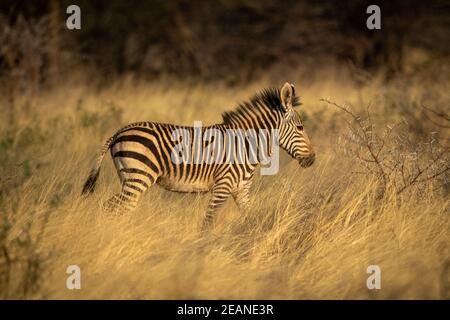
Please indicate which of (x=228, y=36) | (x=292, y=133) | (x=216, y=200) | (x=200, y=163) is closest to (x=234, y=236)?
(x=216, y=200)

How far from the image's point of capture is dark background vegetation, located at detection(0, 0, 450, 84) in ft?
47.4

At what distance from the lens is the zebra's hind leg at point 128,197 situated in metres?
5.50

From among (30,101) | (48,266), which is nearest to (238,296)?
(48,266)

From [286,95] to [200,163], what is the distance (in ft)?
3.46

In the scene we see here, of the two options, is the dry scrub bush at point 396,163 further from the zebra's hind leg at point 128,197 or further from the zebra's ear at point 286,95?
the zebra's hind leg at point 128,197

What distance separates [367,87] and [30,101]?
5556 millimetres

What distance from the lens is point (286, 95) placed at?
6145 mm

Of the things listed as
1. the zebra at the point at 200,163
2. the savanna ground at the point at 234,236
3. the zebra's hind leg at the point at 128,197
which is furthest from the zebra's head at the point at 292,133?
the zebra's hind leg at the point at 128,197

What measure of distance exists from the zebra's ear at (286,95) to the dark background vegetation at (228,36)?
8.36 meters

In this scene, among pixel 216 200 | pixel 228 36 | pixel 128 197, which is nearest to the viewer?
pixel 128 197

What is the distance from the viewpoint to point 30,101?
10.5 meters

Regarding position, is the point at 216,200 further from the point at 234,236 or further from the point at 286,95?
the point at 286,95

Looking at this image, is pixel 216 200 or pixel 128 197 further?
pixel 216 200

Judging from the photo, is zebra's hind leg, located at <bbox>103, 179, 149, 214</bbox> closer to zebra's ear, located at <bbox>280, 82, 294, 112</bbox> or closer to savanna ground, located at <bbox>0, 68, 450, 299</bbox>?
savanna ground, located at <bbox>0, 68, 450, 299</bbox>
